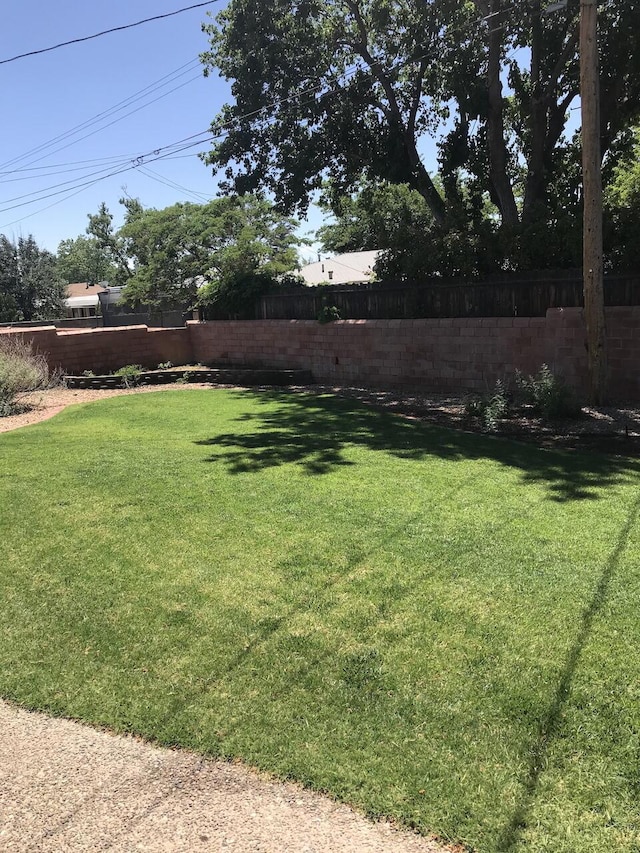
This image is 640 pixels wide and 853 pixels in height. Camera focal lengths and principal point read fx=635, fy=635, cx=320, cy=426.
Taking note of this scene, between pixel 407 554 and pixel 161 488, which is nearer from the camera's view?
pixel 407 554

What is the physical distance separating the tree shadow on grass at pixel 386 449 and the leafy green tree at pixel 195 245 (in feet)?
55.6

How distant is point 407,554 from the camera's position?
4.73m

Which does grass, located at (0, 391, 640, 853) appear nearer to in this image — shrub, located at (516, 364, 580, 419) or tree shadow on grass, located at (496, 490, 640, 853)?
tree shadow on grass, located at (496, 490, 640, 853)

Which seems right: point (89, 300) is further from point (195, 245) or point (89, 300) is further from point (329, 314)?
point (329, 314)

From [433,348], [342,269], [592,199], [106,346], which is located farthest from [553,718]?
[342,269]

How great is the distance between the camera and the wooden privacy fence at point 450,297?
12.1 m

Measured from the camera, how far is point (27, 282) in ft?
122

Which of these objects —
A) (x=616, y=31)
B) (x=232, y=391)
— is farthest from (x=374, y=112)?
(x=232, y=391)

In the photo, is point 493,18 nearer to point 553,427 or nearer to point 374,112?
point 374,112

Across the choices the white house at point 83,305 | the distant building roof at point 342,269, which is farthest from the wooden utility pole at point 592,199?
the white house at point 83,305

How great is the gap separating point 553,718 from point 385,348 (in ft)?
41.1

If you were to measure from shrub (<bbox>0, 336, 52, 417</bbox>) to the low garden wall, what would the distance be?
104 centimetres

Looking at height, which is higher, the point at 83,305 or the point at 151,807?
the point at 83,305

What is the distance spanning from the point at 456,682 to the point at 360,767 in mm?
736
